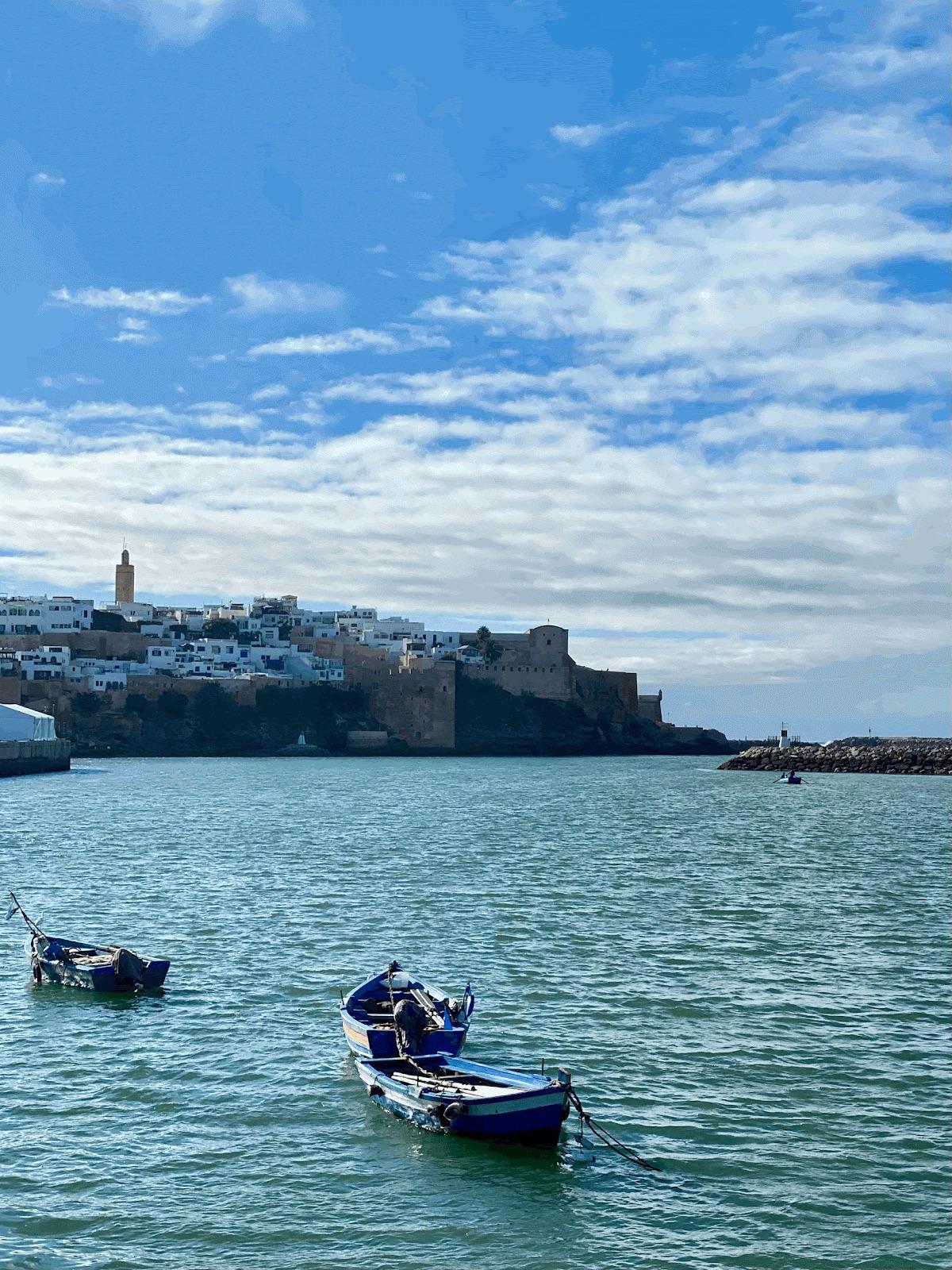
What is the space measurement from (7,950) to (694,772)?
265 ft

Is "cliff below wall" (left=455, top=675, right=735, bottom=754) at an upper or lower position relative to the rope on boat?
upper

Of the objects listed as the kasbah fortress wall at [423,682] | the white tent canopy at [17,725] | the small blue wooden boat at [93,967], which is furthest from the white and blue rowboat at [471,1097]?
the kasbah fortress wall at [423,682]

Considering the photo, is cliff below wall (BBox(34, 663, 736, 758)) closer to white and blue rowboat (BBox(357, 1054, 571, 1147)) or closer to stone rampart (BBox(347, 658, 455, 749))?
stone rampart (BBox(347, 658, 455, 749))

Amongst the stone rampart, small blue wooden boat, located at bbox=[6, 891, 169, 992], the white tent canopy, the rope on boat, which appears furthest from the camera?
the stone rampart

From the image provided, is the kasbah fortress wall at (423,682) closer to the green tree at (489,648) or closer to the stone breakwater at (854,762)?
the green tree at (489,648)

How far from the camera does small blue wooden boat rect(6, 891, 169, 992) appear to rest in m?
18.9

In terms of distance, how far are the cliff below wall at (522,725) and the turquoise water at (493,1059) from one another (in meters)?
86.8

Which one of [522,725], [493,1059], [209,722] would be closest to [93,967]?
[493,1059]

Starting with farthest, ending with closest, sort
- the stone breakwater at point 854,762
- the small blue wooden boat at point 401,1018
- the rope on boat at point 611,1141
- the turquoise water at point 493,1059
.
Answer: the stone breakwater at point 854,762 < the small blue wooden boat at point 401,1018 < the rope on boat at point 611,1141 < the turquoise water at point 493,1059

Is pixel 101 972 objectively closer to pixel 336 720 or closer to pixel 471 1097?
pixel 471 1097

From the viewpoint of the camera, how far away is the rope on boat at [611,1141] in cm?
1253

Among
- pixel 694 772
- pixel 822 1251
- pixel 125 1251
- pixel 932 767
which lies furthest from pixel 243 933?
pixel 932 767

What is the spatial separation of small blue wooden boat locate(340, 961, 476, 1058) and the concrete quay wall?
6303cm

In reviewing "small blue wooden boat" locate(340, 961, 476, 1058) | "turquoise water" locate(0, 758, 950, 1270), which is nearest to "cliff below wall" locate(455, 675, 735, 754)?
"turquoise water" locate(0, 758, 950, 1270)
